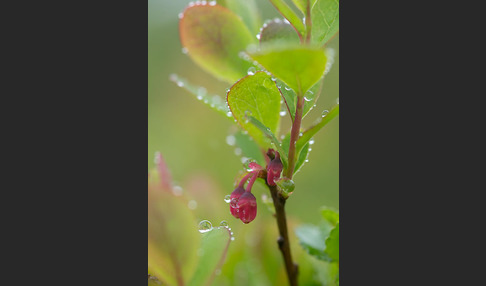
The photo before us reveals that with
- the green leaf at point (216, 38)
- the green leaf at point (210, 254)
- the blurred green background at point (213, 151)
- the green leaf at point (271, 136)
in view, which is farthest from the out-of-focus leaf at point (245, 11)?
the green leaf at point (210, 254)

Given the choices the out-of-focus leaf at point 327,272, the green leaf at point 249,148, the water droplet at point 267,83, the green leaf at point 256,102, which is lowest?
the out-of-focus leaf at point 327,272

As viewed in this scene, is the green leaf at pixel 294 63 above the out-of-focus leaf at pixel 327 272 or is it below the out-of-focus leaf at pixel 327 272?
above

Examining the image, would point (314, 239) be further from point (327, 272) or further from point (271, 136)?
point (271, 136)

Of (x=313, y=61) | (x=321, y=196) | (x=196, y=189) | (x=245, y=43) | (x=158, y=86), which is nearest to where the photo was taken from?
(x=313, y=61)

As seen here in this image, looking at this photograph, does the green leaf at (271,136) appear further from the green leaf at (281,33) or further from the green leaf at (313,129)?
the green leaf at (281,33)

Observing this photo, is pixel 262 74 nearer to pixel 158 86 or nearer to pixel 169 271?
pixel 169 271

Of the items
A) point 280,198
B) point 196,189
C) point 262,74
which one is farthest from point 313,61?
point 196,189
